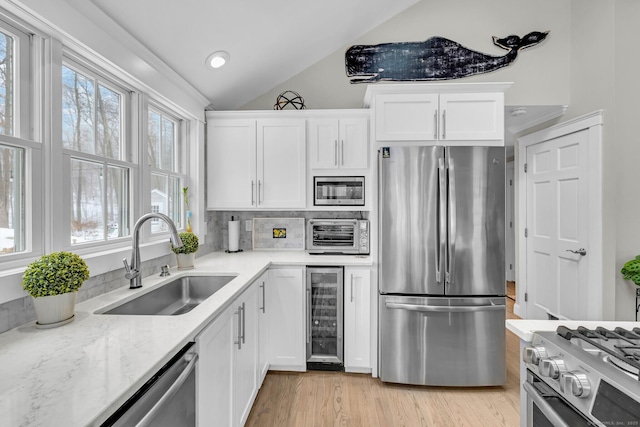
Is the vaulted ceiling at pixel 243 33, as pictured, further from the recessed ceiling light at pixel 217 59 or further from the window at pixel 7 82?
the window at pixel 7 82

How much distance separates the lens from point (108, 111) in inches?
73.7

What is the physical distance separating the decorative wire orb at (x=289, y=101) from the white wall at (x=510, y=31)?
0.87 m

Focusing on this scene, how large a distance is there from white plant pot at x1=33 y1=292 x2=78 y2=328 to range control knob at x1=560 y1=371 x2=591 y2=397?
5.45ft

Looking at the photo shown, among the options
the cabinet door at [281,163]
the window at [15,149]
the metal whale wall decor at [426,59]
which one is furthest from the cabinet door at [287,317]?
the metal whale wall decor at [426,59]

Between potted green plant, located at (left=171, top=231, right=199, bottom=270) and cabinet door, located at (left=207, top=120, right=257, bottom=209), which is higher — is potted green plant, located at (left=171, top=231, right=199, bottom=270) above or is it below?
below

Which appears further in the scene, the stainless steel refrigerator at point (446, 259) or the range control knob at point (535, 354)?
the stainless steel refrigerator at point (446, 259)

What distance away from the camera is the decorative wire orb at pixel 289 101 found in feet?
10.0

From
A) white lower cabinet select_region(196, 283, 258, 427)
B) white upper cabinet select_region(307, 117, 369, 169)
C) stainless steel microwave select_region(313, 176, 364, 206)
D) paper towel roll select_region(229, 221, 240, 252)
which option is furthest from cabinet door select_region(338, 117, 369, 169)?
white lower cabinet select_region(196, 283, 258, 427)

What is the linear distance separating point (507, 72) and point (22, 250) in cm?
382

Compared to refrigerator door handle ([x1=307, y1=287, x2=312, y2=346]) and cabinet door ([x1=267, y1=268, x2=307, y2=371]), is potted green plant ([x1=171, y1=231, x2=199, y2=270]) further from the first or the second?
refrigerator door handle ([x1=307, y1=287, x2=312, y2=346])

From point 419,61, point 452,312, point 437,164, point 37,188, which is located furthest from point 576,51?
A: point 37,188

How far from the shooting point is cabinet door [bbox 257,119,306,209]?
287cm

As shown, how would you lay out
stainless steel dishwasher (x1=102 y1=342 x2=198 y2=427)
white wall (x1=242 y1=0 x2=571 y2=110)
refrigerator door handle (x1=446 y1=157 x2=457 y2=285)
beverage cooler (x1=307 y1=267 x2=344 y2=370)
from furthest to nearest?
white wall (x1=242 y1=0 x2=571 y2=110) < beverage cooler (x1=307 y1=267 x2=344 y2=370) < refrigerator door handle (x1=446 y1=157 x2=457 y2=285) < stainless steel dishwasher (x1=102 y1=342 x2=198 y2=427)

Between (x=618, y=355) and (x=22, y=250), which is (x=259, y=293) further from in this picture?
(x=618, y=355)
